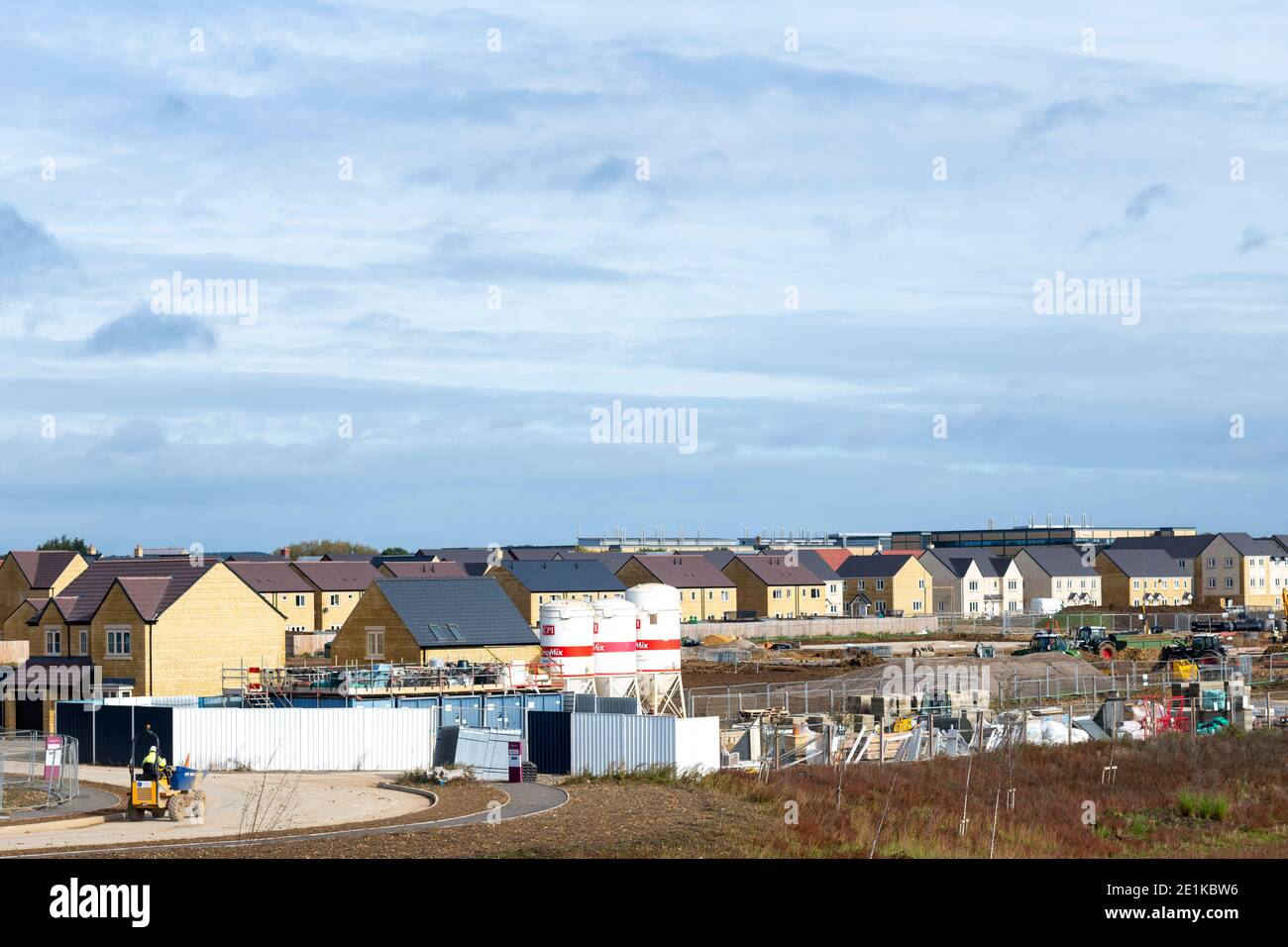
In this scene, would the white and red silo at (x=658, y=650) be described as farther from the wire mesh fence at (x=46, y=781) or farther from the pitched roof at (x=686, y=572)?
the pitched roof at (x=686, y=572)

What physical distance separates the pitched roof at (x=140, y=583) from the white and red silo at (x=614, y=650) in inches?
543

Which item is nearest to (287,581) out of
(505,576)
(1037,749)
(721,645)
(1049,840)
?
(505,576)

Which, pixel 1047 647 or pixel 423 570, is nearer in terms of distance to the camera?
pixel 1047 647

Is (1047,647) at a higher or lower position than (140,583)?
lower

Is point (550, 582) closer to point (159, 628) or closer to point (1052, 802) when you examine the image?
point (159, 628)

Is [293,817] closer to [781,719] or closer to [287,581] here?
[781,719]

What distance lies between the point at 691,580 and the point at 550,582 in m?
29.0

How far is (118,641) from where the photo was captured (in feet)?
167

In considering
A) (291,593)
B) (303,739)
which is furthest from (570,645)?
(291,593)

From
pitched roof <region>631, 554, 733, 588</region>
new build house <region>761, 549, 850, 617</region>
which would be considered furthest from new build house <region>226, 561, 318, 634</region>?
new build house <region>761, 549, 850, 617</region>

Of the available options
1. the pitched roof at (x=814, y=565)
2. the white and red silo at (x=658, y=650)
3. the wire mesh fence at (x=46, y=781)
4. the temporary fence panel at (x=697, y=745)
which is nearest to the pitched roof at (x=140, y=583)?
the wire mesh fence at (x=46, y=781)

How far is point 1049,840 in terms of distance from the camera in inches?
1062

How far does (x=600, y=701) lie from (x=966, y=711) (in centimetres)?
1198

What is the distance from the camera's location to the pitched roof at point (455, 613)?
55.6 metres
